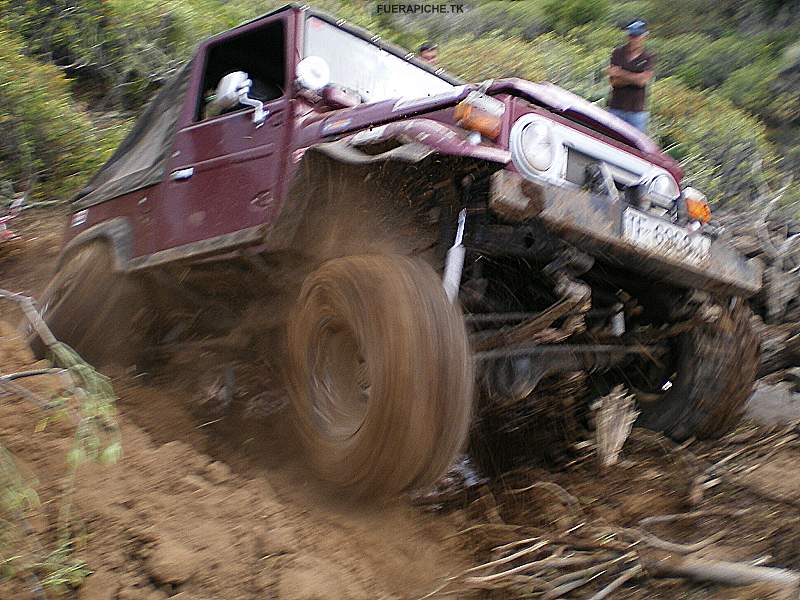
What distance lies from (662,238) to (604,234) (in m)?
0.32

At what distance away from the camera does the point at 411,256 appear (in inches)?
113

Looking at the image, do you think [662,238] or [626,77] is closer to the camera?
[662,238]

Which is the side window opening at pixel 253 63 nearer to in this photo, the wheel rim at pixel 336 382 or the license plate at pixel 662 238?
the wheel rim at pixel 336 382

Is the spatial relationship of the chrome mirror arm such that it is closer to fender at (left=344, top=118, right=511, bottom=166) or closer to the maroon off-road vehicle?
the maroon off-road vehicle

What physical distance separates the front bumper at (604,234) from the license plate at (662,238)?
2 centimetres

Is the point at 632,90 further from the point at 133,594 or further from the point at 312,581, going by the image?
the point at 133,594

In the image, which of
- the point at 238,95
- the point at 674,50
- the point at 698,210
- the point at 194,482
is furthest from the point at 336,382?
the point at 674,50

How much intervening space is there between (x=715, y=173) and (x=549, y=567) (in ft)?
22.4

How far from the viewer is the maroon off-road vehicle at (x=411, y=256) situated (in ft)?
8.49

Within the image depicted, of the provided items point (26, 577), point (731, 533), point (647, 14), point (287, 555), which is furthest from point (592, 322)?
point (647, 14)

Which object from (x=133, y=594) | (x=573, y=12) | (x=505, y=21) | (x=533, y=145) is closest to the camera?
(x=133, y=594)

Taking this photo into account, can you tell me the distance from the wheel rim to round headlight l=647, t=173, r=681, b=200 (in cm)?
138

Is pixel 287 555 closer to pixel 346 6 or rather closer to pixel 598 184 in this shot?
pixel 598 184

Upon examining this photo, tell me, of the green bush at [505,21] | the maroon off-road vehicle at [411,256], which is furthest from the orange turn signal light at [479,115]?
the green bush at [505,21]
